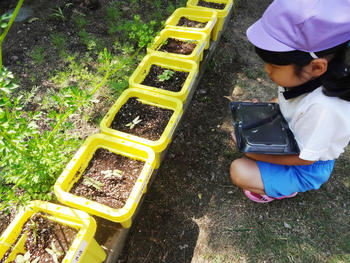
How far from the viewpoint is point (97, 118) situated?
2.18m

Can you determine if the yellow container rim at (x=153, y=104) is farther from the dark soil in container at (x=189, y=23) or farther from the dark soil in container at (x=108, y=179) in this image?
the dark soil in container at (x=189, y=23)

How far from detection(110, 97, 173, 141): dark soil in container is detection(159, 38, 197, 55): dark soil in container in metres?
0.71

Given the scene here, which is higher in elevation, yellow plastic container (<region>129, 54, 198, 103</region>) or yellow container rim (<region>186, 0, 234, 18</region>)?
yellow container rim (<region>186, 0, 234, 18</region>)

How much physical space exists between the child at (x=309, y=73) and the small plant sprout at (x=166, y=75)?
868 millimetres

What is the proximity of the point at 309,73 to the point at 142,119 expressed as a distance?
1.10 m

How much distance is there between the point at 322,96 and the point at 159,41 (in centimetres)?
153

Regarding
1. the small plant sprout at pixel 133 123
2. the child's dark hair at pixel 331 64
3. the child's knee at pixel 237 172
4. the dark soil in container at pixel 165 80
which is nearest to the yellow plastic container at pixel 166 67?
the dark soil in container at pixel 165 80

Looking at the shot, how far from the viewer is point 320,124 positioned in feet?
4.20

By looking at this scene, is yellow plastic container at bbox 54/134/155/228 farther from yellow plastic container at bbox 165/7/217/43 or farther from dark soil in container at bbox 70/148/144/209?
yellow plastic container at bbox 165/7/217/43

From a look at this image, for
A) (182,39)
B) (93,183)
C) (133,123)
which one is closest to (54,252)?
(93,183)

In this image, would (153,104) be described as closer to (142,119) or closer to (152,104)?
(152,104)

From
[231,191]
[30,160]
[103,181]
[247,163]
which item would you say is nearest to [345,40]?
[247,163]

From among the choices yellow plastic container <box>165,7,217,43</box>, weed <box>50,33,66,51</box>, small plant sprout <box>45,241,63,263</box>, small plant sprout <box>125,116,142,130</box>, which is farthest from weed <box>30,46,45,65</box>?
small plant sprout <box>45,241,63,263</box>

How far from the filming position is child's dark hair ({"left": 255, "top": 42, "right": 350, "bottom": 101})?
113 centimetres
